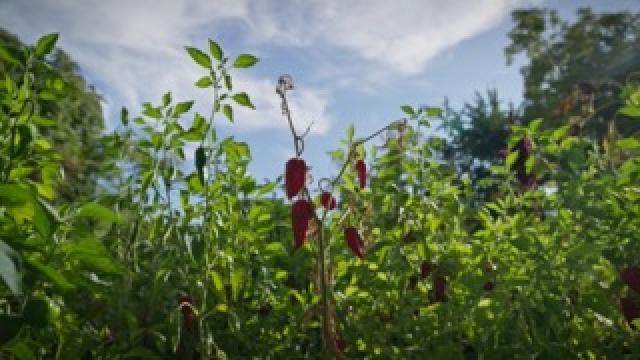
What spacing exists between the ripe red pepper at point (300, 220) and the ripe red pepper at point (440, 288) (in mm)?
767

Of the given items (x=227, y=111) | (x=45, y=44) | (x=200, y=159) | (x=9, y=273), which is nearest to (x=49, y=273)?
(x=9, y=273)

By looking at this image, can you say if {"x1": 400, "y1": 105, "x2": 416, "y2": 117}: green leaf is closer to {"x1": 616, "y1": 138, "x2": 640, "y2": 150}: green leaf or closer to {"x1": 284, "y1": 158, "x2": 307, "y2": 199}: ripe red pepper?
{"x1": 616, "y1": 138, "x2": 640, "y2": 150}: green leaf

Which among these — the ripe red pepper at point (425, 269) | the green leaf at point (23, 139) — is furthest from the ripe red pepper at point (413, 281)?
the green leaf at point (23, 139)

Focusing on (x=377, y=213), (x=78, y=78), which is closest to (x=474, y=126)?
(x=78, y=78)

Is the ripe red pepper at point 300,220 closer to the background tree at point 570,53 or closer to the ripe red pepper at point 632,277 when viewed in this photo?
the ripe red pepper at point 632,277

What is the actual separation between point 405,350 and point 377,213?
0.72 m

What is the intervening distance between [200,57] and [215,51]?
0.06 m

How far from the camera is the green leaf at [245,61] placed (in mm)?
2123

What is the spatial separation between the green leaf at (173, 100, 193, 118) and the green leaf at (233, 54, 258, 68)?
309 millimetres

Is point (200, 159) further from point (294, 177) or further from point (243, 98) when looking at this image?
point (294, 177)

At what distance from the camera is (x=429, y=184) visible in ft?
8.32

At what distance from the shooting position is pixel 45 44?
72.7 inches

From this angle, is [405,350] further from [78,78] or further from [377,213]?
[78,78]

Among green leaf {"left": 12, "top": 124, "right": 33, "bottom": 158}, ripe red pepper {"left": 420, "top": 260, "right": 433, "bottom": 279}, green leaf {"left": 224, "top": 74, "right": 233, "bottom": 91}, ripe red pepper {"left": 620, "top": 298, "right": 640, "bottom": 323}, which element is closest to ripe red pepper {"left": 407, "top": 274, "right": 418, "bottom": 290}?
ripe red pepper {"left": 420, "top": 260, "right": 433, "bottom": 279}
